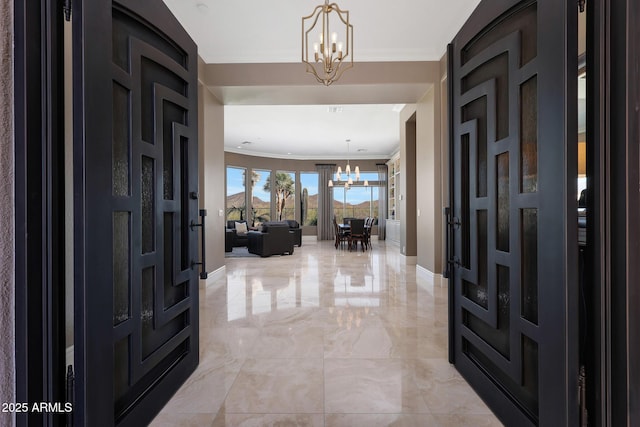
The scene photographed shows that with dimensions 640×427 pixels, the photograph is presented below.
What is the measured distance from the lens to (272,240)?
788 cm

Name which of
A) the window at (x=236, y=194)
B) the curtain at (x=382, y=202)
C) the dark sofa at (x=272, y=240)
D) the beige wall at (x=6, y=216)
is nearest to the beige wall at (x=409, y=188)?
the dark sofa at (x=272, y=240)

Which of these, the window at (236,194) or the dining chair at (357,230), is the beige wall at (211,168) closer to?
the dining chair at (357,230)

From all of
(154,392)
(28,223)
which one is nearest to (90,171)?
(28,223)

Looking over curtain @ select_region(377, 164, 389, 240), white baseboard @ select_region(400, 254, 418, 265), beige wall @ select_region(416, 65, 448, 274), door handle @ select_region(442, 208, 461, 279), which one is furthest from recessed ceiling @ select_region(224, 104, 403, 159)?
door handle @ select_region(442, 208, 461, 279)

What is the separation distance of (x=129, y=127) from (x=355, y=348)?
2.17 metres

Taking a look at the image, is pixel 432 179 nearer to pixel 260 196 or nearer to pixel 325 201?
pixel 325 201

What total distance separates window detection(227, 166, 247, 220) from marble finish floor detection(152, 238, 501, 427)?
7.15 meters

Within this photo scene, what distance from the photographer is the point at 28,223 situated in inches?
42.4

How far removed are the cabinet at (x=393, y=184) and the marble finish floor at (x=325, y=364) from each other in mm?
6734

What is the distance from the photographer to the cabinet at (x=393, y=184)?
10586 mm

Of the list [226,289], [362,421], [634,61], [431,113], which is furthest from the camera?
[431,113]

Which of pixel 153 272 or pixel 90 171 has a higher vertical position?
pixel 90 171

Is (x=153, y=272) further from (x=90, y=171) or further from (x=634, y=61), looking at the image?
(x=634, y=61)

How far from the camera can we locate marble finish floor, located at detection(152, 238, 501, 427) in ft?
5.32
